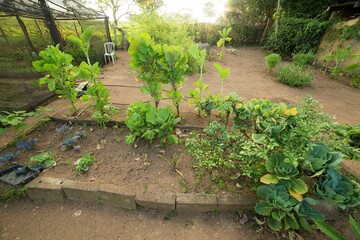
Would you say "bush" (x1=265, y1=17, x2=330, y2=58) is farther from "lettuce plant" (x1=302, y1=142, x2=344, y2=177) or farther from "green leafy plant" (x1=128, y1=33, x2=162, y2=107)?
"green leafy plant" (x1=128, y1=33, x2=162, y2=107)

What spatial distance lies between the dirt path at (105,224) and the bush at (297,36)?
960 cm

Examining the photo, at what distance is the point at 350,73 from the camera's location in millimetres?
5984

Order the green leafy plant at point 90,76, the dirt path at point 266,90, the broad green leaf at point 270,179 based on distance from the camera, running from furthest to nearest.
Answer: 1. the dirt path at point 266,90
2. the green leafy plant at point 90,76
3. the broad green leaf at point 270,179

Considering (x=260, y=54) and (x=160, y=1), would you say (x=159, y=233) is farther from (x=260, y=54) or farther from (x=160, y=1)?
(x=160, y=1)

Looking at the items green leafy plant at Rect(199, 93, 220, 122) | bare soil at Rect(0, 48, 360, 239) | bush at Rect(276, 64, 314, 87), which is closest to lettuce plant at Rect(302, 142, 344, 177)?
bare soil at Rect(0, 48, 360, 239)

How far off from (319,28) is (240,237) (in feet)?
32.6

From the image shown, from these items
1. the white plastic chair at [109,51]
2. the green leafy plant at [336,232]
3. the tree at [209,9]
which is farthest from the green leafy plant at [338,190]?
the tree at [209,9]

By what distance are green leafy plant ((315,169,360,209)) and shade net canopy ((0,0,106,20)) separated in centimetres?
529

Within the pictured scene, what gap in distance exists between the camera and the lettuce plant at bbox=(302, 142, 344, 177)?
1444 millimetres

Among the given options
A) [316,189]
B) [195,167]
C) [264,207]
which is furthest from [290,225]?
[195,167]

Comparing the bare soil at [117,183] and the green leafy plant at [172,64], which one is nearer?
the bare soil at [117,183]

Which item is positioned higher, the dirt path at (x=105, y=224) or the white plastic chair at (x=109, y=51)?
the white plastic chair at (x=109, y=51)

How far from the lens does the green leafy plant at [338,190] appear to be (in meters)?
1.37

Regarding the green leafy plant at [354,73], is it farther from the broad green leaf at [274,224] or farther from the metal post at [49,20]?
the metal post at [49,20]
